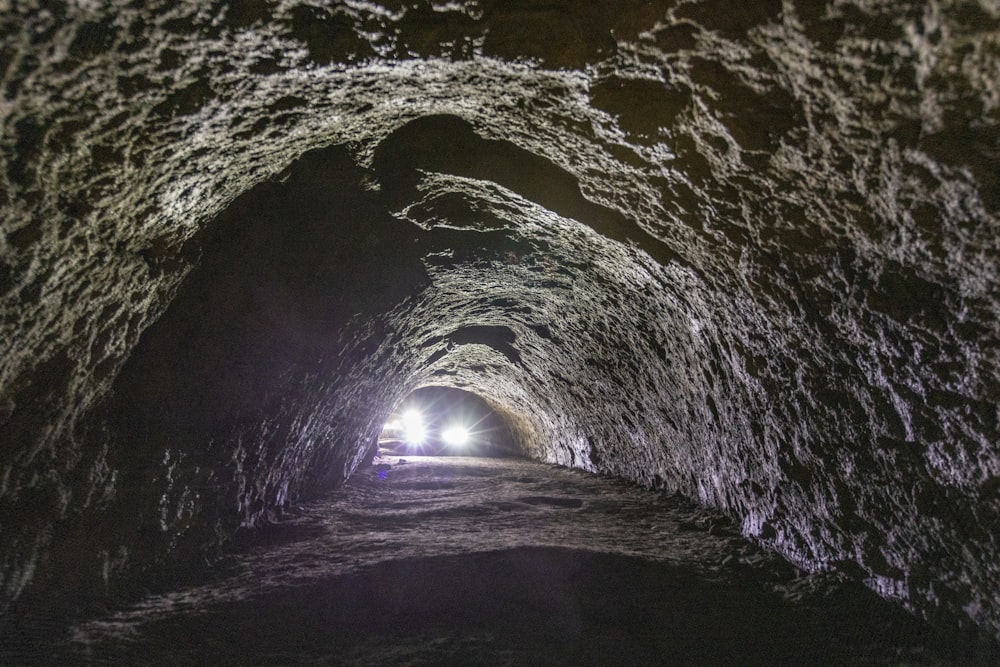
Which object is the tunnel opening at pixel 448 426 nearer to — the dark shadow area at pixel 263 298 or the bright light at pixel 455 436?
the bright light at pixel 455 436

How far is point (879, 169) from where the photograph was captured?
5.71ft

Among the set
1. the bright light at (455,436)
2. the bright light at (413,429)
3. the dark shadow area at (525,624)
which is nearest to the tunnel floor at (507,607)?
the dark shadow area at (525,624)

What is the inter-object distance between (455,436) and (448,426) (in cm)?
90

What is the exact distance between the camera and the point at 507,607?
2.56 metres

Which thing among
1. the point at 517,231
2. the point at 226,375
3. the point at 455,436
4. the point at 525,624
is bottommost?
the point at 455,436

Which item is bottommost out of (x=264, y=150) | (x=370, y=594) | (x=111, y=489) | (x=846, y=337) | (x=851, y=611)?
(x=370, y=594)

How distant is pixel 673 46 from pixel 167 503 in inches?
126

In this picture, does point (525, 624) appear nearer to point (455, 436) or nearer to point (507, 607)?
point (507, 607)

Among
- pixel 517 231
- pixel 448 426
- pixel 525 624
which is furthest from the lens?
pixel 448 426

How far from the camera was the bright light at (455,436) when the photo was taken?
18.5m

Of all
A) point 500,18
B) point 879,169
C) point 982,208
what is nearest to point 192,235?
point 500,18

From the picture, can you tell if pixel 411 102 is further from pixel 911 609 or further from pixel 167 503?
pixel 911 609

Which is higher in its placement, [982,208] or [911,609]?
[982,208]

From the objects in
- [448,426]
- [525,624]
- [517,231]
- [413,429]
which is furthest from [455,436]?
[525,624]
